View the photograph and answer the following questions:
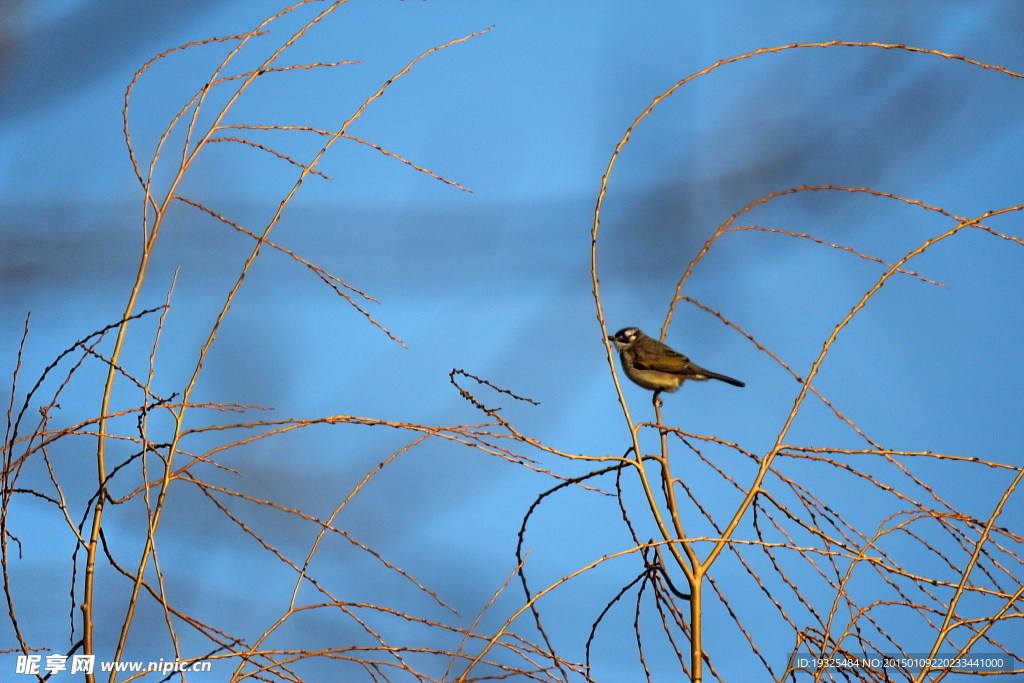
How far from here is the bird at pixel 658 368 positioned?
677cm

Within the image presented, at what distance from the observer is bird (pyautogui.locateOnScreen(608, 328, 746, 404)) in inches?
267

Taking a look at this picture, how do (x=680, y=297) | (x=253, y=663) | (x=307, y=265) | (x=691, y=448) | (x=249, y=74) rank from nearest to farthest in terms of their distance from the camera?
(x=253, y=663) → (x=307, y=265) → (x=249, y=74) → (x=691, y=448) → (x=680, y=297)

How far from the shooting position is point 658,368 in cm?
682

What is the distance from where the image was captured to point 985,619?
2.09 meters

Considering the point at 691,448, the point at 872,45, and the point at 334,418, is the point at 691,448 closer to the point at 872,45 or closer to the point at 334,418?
the point at 334,418

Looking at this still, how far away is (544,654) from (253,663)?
64cm

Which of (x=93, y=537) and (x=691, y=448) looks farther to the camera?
(x=691, y=448)

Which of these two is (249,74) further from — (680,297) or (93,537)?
(680,297)

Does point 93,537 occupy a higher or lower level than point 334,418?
lower

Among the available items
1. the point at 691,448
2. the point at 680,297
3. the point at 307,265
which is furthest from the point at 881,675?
the point at 307,265

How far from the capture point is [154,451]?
2053 millimetres

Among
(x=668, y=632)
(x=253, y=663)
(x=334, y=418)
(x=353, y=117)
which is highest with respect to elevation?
(x=353, y=117)

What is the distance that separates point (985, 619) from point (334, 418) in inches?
57.7

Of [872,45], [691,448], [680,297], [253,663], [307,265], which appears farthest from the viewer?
[680,297]
